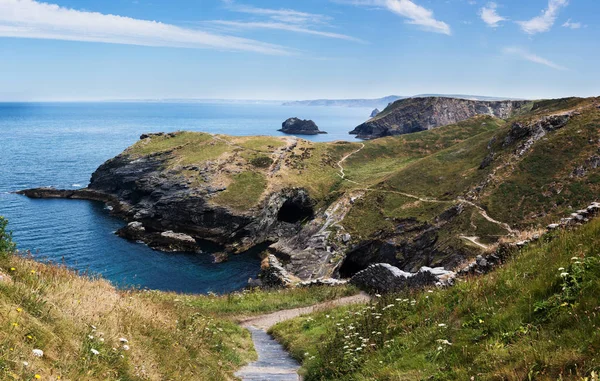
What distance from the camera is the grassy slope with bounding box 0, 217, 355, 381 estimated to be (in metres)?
6.92

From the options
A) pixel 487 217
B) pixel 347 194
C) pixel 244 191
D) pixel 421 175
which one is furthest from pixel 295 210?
pixel 487 217

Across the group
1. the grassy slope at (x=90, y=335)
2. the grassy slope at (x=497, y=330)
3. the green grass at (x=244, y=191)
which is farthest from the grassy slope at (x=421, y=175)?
the grassy slope at (x=90, y=335)

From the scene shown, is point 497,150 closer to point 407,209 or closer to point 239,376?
point 407,209

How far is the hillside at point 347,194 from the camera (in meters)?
60.5

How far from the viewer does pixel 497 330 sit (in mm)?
8742

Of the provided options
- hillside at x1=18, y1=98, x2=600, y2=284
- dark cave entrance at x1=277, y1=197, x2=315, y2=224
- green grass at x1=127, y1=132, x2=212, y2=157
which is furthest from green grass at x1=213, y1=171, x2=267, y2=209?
green grass at x1=127, y1=132, x2=212, y2=157

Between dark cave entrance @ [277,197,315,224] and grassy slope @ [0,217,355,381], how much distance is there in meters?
78.6

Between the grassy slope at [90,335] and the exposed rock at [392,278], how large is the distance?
1168cm

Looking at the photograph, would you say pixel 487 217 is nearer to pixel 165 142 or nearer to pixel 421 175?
pixel 421 175

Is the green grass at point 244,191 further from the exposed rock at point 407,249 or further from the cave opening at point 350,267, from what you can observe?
the exposed rock at point 407,249

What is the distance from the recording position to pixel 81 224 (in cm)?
8525

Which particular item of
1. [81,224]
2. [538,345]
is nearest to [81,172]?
[81,224]

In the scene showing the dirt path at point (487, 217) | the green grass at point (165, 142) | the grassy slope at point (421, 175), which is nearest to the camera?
the dirt path at point (487, 217)

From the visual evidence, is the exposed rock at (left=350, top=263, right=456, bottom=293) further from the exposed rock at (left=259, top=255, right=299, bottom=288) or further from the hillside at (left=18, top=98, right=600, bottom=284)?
the hillside at (left=18, top=98, right=600, bottom=284)
